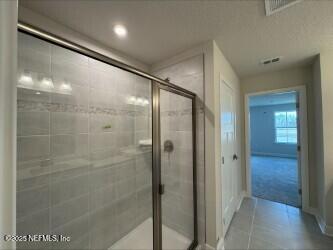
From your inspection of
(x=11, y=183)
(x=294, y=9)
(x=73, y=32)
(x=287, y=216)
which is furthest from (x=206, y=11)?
(x=287, y=216)

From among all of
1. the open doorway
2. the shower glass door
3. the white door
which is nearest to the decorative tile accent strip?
the shower glass door

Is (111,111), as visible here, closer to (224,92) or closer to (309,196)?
(224,92)

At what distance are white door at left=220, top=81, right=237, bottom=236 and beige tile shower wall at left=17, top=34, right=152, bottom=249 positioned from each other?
0.94 metres

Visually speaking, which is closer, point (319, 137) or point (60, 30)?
point (60, 30)

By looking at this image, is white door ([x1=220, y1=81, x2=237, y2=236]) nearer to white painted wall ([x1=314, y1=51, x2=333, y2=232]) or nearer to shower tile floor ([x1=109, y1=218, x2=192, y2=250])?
shower tile floor ([x1=109, y1=218, x2=192, y2=250])

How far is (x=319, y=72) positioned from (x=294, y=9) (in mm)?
1252

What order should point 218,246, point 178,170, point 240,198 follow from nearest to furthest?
point 218,246, point 178,170, point 240,198

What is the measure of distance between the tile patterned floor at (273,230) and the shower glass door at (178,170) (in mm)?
582

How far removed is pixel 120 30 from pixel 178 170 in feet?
5.42

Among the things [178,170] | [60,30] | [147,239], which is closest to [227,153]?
[178,170]

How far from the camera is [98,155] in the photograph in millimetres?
1676

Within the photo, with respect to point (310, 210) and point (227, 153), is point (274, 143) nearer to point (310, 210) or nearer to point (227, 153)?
point (310, 210)

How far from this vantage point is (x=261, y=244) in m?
1.75

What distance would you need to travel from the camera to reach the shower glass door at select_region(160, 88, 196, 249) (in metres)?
1.57
